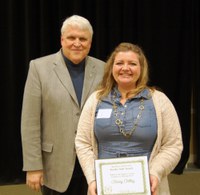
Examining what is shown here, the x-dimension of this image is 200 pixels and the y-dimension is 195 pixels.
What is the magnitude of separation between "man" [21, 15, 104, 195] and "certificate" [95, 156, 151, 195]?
0.43 metres

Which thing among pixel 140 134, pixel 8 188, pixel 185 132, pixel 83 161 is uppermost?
pixel 140 134

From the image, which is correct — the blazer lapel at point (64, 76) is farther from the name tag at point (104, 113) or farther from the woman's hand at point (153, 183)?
the woman's hand at point (153, 183)

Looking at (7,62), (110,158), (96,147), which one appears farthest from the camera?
(7,62)

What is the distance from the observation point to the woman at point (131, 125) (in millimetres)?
1604

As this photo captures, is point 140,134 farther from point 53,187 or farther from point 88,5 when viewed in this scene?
point 88,5

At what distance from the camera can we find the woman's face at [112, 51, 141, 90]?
1.65m

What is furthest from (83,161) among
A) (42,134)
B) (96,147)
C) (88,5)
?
(88,5)

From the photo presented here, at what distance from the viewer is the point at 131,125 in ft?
5.26

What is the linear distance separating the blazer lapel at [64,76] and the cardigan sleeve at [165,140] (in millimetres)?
480

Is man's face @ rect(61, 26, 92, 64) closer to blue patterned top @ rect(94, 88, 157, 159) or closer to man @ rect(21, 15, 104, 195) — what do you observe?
man @ rect(21, 15, 104, 195)

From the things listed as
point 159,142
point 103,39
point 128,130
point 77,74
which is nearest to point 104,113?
point 128,130

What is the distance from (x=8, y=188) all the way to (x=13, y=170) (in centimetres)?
19

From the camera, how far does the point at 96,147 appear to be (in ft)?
5.54

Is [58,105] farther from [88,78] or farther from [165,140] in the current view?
[165,140]
